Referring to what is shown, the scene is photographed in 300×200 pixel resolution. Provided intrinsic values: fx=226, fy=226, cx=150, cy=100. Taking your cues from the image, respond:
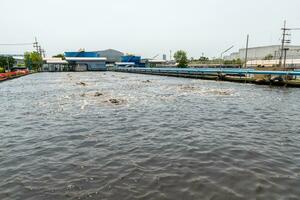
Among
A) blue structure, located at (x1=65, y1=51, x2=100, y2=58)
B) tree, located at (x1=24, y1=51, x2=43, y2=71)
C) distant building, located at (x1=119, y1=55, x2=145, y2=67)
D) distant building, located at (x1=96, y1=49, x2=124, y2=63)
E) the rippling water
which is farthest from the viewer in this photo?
distant building, located at (x1=96, y1=49, x2=124, y2=63)

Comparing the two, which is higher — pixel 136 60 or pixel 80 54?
pixel 80 54

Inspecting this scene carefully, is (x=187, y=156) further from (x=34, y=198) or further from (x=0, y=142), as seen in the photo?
(x=0, y=142)

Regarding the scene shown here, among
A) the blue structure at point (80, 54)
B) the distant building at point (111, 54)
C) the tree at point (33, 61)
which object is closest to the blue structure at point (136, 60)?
the blue structure at point (80, 54)

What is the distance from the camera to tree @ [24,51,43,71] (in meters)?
99.2

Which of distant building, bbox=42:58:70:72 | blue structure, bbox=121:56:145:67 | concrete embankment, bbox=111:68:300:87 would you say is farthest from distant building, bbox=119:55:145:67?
concrete embankment, bbox=111:68:300:87

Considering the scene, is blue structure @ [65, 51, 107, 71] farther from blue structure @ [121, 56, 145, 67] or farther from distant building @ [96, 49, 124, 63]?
distant building @ [96, 49, 124, 63]

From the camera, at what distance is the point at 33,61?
9906 centimetres

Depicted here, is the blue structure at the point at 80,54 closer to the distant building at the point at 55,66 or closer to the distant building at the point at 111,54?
the distant building at the point at 55,66

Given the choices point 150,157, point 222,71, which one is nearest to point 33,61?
point 222,71

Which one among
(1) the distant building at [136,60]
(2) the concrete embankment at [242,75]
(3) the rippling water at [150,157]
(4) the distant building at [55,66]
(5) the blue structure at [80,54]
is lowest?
(3) the rippling water at [150,157]

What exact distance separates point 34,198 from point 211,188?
4.27 meters

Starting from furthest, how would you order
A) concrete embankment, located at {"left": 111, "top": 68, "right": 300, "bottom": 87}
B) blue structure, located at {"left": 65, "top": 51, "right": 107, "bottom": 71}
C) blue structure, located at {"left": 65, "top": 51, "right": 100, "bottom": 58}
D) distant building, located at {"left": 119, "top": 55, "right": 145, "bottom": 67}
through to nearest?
distant building, located at {"left": 119, "top": 55, "right": 145, "bottom": 67}
blue structure, located at {"left": 65, "top": 51, "right": 100, "bottom": 58}
blue structure, located at {"left": 65, "top": 51, "right": 107, "bottom": 71}
concrete embankment, located at {"left": 111, "top": 68, "right": 300, "bottom": 87}

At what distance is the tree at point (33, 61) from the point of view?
325 ft

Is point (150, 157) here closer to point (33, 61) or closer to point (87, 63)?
point (87, 63)
